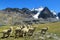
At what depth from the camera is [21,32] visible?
38594 mm

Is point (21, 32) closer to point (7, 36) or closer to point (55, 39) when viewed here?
point (7, 36)

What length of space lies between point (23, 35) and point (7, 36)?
3.57 metres

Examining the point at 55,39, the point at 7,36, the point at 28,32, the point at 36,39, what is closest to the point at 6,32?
the point at 7,36

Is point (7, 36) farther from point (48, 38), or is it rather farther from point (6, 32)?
point (48, 38)

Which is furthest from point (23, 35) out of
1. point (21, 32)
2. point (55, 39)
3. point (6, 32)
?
point (55, 39)

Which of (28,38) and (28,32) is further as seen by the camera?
(28,32)

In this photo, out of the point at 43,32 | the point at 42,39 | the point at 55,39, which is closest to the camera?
the point at 42,39

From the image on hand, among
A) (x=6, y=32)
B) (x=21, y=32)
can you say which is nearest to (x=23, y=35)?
(x=21, y=32)

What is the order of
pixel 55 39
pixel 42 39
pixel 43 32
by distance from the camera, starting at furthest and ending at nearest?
pixel 43 32 → pixel 55 39 → pixel 42 39

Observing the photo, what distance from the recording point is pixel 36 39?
35719mm

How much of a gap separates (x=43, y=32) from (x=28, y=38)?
7758mm

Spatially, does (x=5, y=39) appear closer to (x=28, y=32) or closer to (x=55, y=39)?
(x=28, y=32)

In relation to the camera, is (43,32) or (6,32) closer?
(6,32)

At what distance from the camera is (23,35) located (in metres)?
38.8
